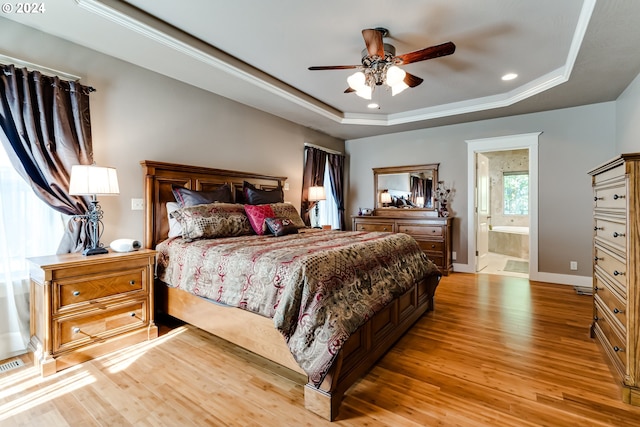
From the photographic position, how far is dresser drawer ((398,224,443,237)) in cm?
477

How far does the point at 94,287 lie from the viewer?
2.19 meters

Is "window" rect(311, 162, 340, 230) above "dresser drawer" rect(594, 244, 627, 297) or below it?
above

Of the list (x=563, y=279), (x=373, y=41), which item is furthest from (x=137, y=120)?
(x=563, y=279)

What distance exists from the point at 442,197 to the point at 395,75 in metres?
3.20

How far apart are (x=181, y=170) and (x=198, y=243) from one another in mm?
1097

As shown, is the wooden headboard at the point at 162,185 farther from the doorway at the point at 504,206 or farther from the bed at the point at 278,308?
the doorway at the point at 504,206

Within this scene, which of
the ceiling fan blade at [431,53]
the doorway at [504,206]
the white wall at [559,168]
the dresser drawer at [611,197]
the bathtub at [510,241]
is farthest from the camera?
the bathtub at [510,241]

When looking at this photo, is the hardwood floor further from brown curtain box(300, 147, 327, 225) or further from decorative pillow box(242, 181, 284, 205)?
brown curtain box(300, 147, 327, 225)

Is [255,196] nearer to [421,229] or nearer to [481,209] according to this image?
[421,229]

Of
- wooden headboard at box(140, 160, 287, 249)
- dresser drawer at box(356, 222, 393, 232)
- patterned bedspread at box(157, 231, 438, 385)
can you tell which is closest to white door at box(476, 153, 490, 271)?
dresser drawer at box(356, 222, 393, 232)

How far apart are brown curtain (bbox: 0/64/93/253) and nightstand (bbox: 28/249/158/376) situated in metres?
0.47

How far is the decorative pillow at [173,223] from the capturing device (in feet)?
9.50

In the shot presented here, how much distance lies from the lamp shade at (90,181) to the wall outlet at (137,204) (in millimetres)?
580

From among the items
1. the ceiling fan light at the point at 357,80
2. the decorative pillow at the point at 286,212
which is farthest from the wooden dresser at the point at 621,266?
the decorative pillow at the point at 286,212
